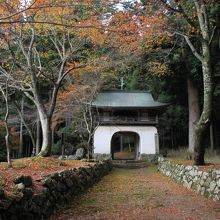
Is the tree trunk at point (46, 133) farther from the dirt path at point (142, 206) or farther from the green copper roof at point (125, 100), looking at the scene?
the green copper roof at point (125, 100)

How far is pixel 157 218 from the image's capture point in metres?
7.29

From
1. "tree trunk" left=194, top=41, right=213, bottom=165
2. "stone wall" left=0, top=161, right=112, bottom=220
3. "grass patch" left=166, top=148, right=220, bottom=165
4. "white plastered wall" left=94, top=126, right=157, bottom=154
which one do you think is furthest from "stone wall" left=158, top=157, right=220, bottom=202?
"white plastered wall" left=94, top=126, right=157, bottom=154

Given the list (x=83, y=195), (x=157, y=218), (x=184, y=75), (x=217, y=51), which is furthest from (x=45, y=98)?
(x=157, y=218)

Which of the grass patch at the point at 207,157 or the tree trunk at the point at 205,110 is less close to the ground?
the tree trunk at the point at 205,110

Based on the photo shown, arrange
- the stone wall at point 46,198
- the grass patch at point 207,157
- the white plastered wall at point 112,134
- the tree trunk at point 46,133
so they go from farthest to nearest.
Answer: the white plastered wall at point 112,134, the grass patch at point 207,157, the tree trunk at point 46,133, the stone wall at point 46,198

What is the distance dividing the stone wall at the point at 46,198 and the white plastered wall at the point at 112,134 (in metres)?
20.6

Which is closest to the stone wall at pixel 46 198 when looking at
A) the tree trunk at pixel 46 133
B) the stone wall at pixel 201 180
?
the stone wall at pixel 201 180

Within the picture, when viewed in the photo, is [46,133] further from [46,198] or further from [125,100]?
[125,100]

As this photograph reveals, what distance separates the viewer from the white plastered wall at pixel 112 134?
107ft

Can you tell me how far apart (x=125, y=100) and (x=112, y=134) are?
3.62 metres

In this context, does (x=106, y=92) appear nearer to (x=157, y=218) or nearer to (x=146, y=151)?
(x=146, y=151)

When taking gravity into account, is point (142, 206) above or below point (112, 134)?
below

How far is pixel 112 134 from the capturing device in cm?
3281

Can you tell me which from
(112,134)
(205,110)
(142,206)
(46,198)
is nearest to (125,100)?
(112,134)
